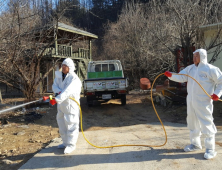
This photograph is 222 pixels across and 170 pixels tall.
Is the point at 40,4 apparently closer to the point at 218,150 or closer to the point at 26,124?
the point at 26,124

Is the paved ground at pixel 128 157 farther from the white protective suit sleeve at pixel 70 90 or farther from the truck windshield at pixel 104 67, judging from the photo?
the truck windshield at pixel 104 67

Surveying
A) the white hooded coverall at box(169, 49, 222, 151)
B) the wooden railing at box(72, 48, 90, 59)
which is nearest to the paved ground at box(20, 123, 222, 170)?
the white hooded coverall at box(169, 49, 222, 151)

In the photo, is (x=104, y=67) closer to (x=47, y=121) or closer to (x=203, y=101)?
(x=47, y=121)

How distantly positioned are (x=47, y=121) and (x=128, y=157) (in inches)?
170

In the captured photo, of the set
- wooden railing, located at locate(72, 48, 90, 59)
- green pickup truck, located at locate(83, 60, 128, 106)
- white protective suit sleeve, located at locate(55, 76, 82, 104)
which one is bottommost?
green pickup truck, located at locate(83, 60, 128, 106)

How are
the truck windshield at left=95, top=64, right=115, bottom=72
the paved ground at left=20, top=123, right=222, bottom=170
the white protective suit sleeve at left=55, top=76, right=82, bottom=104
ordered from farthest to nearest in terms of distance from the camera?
1. the truck windshield at left=95, top=64, right=115, bottom=72
2. the white protective suit sleeve at left=55, top=76, right=82, bottom=104
3. the paved ground at left=20, top=123, right=222, bottom=170

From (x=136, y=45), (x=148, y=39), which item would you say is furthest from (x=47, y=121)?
(x=136, y=45)

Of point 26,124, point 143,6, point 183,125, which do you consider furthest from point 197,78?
point 143,6

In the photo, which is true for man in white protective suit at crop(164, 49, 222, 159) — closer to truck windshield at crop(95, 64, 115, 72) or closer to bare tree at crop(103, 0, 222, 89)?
bare tree at crop(103, 0, 222, 89)

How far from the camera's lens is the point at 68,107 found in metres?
3.93

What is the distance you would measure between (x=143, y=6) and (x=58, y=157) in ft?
65.7

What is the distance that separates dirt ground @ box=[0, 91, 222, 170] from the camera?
4.59 meters

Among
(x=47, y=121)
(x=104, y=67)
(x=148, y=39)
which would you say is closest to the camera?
(x=47, y=121)

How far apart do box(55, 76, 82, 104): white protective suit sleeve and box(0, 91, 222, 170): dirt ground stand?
160 cm
